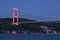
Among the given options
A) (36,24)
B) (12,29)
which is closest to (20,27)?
(12,29)

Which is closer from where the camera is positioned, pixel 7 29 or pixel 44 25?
pixel 44 25

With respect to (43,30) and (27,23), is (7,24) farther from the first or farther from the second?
(43,30)

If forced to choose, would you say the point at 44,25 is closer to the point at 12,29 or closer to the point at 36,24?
the point at 36,24

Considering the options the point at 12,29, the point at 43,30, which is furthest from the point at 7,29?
the point at 43,30

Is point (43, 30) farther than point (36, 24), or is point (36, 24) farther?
point (43, 30)

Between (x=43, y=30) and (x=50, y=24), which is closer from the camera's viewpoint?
(x=50, y=24)

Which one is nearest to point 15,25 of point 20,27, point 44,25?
point 20,27

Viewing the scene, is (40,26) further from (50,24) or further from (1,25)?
(1,25)
